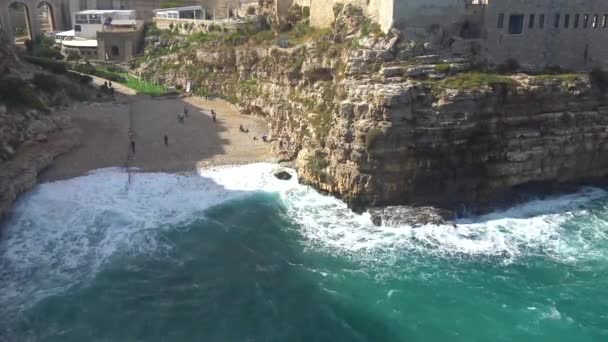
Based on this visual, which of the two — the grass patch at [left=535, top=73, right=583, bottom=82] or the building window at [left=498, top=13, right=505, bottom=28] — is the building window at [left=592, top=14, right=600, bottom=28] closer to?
the grass patch at [left=535, top=73, right=583, bottom=82]

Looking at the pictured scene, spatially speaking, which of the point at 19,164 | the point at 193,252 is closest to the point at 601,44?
the point at 193,252

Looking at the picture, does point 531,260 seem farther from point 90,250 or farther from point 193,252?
point 90,250

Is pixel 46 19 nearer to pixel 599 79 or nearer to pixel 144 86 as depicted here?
pixel 144 86

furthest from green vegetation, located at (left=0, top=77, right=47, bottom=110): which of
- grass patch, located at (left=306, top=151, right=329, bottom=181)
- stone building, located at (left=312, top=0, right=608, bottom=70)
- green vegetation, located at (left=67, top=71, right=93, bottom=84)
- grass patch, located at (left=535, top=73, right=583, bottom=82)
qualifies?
grass patch, located at (left=535, top=73, right=583, bottom=82)

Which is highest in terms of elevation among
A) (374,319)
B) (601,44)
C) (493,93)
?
(601,44)

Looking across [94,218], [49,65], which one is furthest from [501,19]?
[49,65]

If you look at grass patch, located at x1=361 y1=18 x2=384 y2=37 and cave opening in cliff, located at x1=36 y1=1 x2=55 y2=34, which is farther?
cave opening in cliff, located at x1=36 y1=1 x2=55 y2=34
